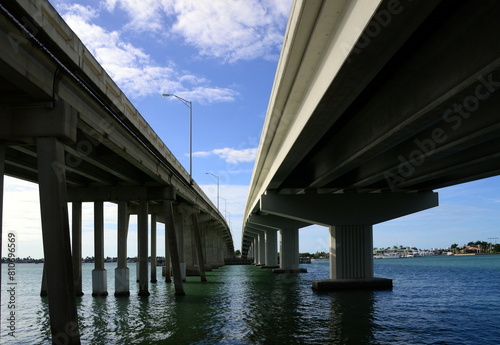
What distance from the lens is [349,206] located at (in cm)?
3834

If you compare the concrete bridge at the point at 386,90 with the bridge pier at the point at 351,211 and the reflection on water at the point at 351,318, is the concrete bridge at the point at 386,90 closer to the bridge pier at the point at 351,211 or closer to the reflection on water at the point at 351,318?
the bridge pier at the point at 351,211

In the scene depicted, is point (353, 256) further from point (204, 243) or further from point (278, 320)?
point (204, 243)

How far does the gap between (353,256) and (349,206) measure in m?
3.82

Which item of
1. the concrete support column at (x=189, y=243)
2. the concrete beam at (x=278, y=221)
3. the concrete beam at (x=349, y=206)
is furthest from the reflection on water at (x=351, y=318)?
the concrete support column at (x=189, y=243)

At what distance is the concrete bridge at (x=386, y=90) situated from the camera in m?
10.8

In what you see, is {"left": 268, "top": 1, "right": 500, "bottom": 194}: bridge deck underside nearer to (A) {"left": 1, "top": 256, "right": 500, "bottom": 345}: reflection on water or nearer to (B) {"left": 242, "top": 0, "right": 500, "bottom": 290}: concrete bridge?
(B) {"left": 242, "top": 0, "right": 500, "bottom": 290}: concrete bridge

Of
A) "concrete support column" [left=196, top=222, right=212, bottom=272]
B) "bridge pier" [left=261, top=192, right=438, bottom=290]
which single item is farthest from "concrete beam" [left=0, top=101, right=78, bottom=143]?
"concrete support column" [left=196, top=222, right=212, bottom=272]

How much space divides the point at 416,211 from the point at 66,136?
30.1 meters

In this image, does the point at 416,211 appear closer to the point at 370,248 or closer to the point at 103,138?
the point at 370,248

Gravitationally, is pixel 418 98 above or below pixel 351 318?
above

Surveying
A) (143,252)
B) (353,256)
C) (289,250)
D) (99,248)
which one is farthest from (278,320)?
(289,250)

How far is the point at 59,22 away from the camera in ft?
45.3

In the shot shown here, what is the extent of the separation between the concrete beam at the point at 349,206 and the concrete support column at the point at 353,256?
2.76ft

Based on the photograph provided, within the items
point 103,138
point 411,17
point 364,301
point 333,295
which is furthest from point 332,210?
point 411,17
